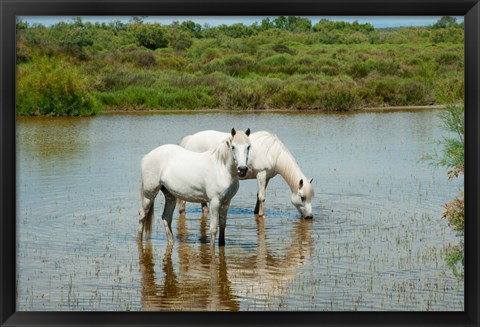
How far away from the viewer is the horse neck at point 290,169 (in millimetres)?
11961

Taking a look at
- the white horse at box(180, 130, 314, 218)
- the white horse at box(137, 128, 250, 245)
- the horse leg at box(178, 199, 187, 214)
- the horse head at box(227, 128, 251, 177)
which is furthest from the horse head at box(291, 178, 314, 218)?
the horse head at box(227, 128, 251, 177)

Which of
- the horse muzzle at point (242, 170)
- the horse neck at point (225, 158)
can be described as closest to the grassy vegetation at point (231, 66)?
the horse neck at point (225, 158)

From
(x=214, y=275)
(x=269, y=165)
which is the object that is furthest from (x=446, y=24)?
(x=214, y=275)

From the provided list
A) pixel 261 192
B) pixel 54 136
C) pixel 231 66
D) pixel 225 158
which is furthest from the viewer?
pixel 231 66

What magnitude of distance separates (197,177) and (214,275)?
1.16 metres

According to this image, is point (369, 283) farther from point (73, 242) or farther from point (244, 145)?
point (73, 242)

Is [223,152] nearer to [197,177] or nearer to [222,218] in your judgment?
[197,177]

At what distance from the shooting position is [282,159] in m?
12.1

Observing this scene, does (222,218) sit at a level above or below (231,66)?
below
